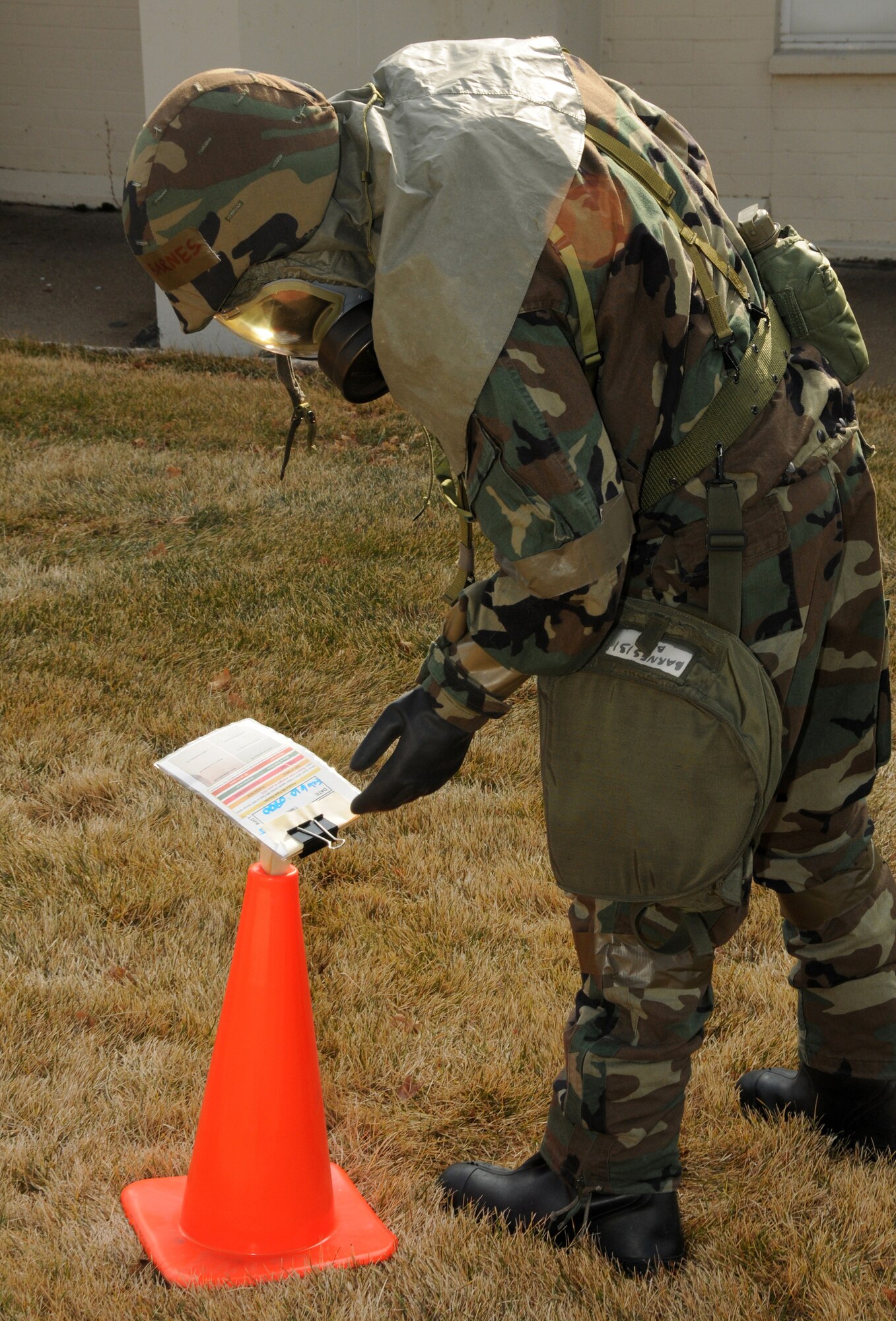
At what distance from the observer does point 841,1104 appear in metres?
2.59

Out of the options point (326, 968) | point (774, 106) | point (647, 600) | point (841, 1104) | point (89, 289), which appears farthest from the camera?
point (89, 289)

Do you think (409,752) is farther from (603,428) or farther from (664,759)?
(603,428)

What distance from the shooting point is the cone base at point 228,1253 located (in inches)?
91.4

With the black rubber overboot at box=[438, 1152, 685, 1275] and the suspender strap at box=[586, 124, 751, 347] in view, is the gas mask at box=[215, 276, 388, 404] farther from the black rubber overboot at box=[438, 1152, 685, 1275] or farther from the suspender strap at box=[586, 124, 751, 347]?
the black rubber overboot at box=[438, 1152, 685, 1275]

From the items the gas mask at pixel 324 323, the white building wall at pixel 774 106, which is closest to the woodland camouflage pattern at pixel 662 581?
the gas mask at pixel 324 323

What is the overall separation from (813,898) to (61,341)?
8720mm

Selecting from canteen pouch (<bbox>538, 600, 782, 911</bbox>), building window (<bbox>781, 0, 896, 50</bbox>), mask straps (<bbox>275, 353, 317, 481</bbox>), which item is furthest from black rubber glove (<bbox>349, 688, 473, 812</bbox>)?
building window (<bbox>781, 0, 896, 50</bbox>)

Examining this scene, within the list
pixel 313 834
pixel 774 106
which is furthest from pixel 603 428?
pixel 774 106

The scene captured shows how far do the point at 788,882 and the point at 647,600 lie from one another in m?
0.65

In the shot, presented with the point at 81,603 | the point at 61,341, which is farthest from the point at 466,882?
the point at 61,341

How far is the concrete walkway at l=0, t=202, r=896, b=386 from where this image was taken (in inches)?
393

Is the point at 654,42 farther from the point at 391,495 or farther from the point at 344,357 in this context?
the point at 344,357

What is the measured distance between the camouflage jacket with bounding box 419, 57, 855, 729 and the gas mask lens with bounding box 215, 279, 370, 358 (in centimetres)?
31

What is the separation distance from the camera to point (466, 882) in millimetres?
3582
